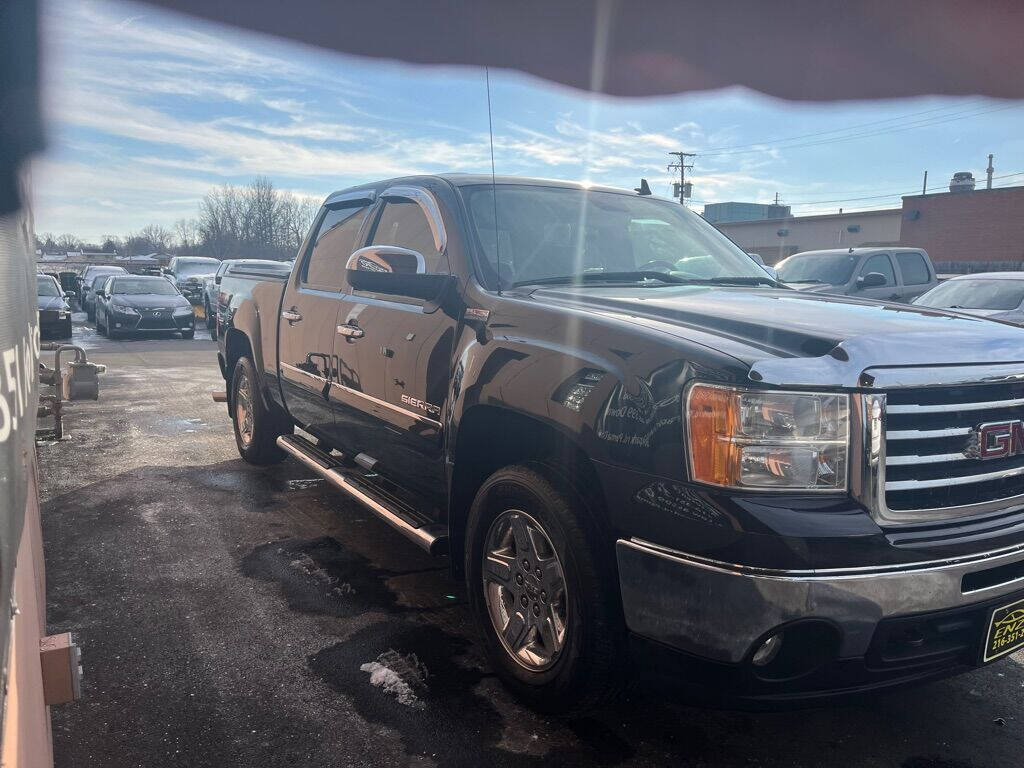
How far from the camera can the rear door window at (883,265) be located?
12656 millimetres

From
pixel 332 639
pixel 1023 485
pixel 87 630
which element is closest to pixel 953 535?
pixel 1023 485

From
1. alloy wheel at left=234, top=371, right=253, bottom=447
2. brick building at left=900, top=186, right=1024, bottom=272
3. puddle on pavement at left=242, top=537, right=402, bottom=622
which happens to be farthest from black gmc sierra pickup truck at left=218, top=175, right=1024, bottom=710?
brick building at left=900, top=186, right=1024, bottom=272

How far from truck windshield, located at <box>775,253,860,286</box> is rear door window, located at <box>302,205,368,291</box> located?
860 centimetres

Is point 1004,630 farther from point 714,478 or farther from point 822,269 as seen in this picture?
point 822,269

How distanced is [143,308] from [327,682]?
58.3 ft

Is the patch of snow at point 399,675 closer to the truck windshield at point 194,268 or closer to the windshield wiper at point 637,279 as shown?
the windshield wiper at point 637,279

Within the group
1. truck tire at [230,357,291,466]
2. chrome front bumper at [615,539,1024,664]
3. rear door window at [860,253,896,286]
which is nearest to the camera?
chrome front bumper at [615,539,1024,664]

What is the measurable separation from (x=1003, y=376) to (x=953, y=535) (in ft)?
1.75

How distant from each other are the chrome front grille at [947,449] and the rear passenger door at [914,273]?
1170 cm

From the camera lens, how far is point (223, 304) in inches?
268

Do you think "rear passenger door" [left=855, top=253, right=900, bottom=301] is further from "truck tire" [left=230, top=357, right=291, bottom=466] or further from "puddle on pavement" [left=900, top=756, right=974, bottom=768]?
"puddle on pavement" [left=900, top=756, right=974, bottom=768]

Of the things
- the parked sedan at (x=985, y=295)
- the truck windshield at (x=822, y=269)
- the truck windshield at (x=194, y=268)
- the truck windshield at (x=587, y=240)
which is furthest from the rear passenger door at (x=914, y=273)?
A: the truck windshield at (x=194, y=268)

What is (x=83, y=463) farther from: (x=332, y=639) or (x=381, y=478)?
(x=332, y=639)

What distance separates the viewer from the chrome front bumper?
2.11m
